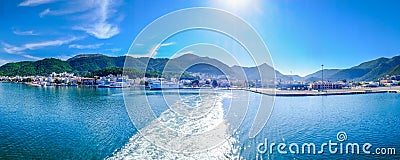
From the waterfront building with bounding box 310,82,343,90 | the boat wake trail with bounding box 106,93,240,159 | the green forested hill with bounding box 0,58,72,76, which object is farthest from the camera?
the green forested hill with bounding box 0,58,72,76

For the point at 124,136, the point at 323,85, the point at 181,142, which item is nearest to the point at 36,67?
the point at 323,85

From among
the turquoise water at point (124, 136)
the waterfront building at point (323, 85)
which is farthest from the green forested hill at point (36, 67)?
the waterfront building at point (323, 85)

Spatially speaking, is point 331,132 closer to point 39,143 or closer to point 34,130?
point 39,143

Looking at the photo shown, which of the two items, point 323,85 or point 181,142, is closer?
point 181,142

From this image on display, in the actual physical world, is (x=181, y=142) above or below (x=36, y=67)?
below

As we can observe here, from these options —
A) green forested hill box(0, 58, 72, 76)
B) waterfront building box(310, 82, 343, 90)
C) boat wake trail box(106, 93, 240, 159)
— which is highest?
green forested hill box(0, 58, 72, 76)

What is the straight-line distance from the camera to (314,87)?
30359 millimetres

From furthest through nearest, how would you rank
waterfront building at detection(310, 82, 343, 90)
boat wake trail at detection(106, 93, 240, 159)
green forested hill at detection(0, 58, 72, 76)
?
1. green forested hill at detection(0, 58, 72, 76)
2. waterfront building at detection(310, 82, 343, 90)
3. boat wake trail at detection(106, 93, 240, 159)

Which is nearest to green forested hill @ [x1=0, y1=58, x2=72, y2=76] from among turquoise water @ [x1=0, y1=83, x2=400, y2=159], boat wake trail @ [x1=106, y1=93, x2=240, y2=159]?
turquoise water @ [x1=0, y1=83, x2=400, y2=159]

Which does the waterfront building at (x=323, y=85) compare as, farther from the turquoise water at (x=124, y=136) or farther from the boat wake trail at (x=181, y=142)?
the boat wake trail at (x=181, y=142)

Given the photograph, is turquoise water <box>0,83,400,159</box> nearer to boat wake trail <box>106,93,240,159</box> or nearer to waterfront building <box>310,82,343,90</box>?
boat wake trail <box>106,93,240,159</box>

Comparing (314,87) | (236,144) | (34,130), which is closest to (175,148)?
(236,144)

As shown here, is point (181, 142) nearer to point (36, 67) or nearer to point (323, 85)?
point (323, 85)

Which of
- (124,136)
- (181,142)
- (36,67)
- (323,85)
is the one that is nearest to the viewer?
(181,142)
